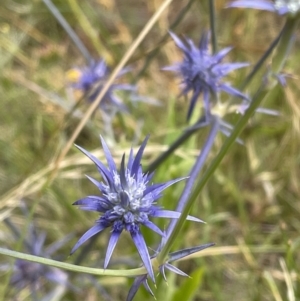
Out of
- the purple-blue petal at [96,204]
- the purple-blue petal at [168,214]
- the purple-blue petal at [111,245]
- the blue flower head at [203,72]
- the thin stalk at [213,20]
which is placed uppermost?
the thin stalk at [213,20]

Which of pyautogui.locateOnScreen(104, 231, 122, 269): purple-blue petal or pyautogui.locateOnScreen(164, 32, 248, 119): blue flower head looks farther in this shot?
pyautogui.locateOnScreen(164, 32, 248, 119): blue flower head

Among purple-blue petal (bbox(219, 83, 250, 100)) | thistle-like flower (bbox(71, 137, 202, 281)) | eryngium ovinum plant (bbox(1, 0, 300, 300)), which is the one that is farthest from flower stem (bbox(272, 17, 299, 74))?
purple-blue petal (bbox(219, 83, 250, 100))

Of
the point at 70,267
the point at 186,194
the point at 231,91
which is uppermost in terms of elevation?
the point at 231,91

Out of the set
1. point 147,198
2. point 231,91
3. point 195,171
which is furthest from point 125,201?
point 231,91

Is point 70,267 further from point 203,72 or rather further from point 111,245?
point 203,72

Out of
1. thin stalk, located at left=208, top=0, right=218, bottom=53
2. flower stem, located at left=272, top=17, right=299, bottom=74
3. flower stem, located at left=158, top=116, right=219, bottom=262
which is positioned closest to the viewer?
flower stem, located at left=272, top=17, right=299, bottom=74

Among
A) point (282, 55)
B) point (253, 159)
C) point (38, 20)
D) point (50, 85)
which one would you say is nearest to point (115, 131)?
point (50, 85)

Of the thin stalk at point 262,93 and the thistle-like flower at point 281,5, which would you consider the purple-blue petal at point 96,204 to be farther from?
the thistle-like flower at point 281,5

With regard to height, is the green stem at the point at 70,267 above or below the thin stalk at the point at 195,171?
below

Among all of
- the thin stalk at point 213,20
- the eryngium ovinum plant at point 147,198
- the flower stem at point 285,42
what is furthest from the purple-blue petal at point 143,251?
the thin stalk at point 213,20

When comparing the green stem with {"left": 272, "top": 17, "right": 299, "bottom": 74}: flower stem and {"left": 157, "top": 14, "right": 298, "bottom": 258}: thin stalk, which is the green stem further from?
{"left": 272, "top": 17, "right": 299, "bottom": 74}: flower stem

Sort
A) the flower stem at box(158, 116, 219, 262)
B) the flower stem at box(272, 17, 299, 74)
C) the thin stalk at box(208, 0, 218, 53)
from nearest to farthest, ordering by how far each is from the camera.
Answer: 1. the flower stem at box(272, 17, 299, 74)
2. the flower stem at box(158, 116, 219, 262)
3. the thin stalk at box(208, 0, 218, 53)
